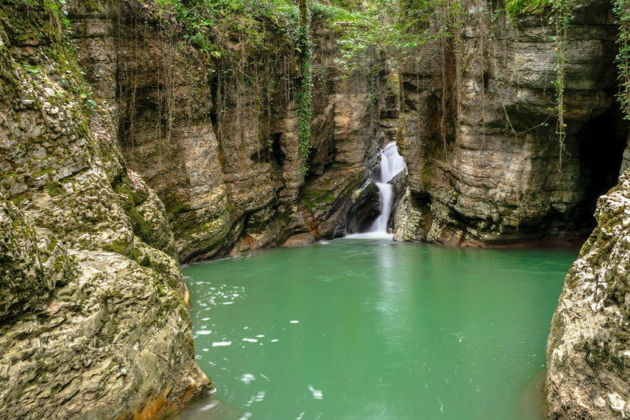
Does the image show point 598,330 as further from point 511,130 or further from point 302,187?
point 302,187

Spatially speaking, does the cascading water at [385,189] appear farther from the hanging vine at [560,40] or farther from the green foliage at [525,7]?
the hanging vine at [560,40]

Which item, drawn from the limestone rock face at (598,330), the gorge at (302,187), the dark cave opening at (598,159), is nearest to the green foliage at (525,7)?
the gorge at (302,187)

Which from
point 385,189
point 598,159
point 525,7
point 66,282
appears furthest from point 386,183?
point 66,282

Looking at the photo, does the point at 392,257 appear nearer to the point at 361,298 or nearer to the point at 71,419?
the point at 361,298

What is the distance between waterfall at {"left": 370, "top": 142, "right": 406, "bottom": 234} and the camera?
1803 cm

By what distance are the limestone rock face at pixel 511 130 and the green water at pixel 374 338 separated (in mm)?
2005

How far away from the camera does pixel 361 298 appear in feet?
26.2

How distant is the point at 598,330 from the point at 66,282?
3.92m

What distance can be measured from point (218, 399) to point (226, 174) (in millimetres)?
8594

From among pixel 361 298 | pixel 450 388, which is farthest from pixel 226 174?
pixel 450 388

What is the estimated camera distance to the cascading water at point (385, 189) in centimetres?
1770

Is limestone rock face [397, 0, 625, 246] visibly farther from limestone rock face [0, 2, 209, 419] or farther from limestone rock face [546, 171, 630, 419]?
limestone rock face [0, 2, 209, 419]

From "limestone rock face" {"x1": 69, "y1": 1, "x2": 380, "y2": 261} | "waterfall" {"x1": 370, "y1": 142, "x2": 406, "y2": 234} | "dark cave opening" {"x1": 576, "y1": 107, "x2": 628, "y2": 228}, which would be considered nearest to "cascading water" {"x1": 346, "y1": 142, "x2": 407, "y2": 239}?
"waterfall" {"x1": 370, "y1": 142, "x2": 406, "y2": 234}

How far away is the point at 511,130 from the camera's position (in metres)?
11.6
